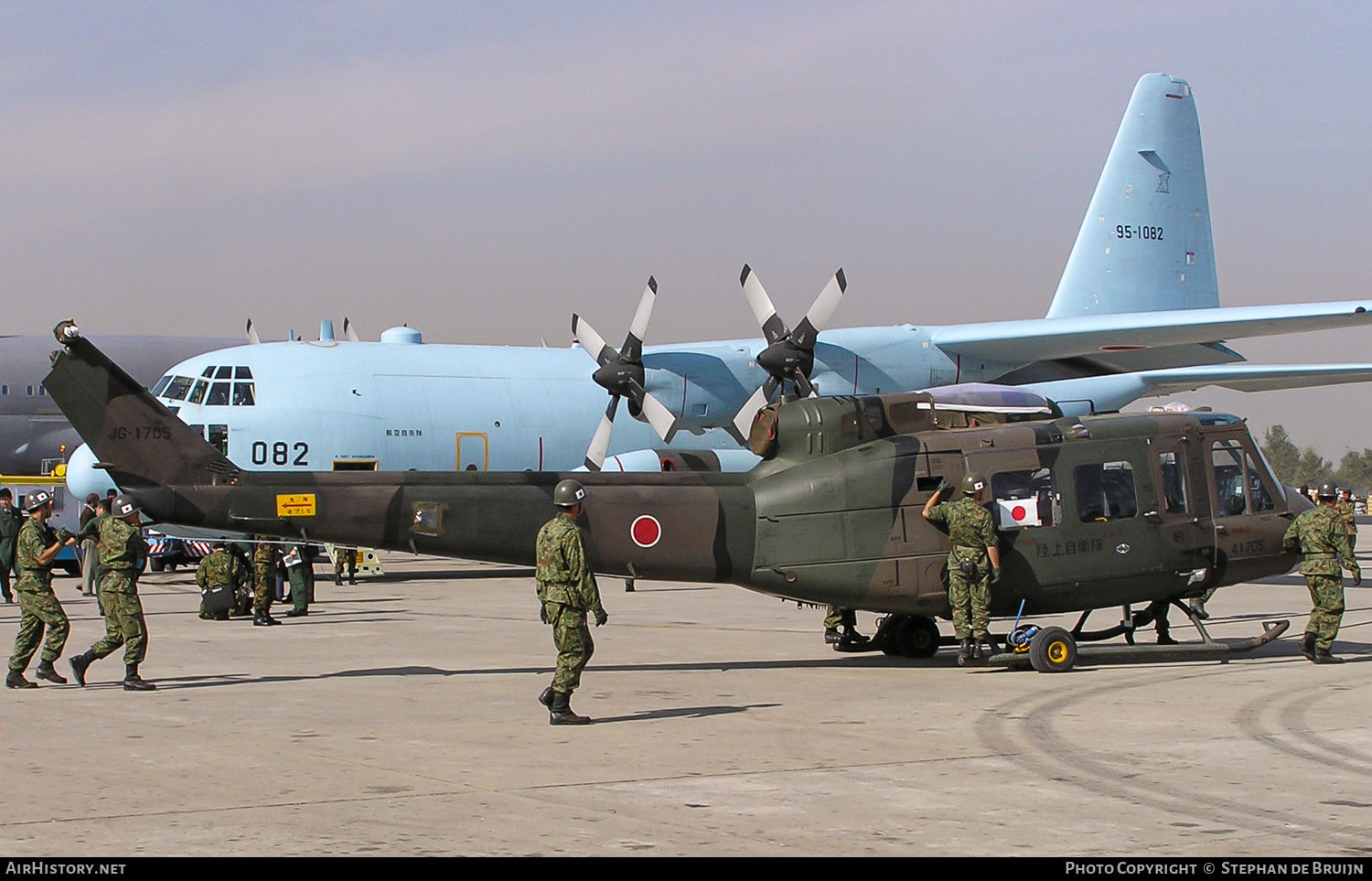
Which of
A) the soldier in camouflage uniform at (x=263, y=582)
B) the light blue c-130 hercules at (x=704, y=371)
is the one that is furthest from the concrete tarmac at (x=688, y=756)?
the light blue c-130 hercules at (x=704, y=371)

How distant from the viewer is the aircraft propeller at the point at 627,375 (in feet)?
70.9

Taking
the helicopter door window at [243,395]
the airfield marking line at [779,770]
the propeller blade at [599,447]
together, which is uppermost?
the helicopter door window at [243,395]

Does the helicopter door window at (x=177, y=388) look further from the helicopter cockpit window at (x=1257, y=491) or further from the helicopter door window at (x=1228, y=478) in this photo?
the helicopter cockpit window at (x=1257, y=491)

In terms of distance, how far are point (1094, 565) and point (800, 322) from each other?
821 centimetres

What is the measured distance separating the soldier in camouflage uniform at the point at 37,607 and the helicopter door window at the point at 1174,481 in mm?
10382

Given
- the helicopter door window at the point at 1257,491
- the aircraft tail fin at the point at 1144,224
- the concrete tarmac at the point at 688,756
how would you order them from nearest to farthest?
the concrete tarmac at the point at 688,756
the helicopter door window at the point at 1257,491
the aircraft tail fin at the point at 1144,224

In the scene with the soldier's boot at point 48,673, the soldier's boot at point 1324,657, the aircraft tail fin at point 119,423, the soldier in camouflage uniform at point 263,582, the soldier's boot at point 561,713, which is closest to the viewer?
the soldier's boot at point 561,713

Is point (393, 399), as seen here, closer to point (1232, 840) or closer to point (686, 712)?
point (686, 712)

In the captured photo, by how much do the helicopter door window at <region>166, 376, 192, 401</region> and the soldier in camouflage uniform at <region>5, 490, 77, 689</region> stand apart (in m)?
Result: 14.0

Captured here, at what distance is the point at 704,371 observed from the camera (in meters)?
28.1

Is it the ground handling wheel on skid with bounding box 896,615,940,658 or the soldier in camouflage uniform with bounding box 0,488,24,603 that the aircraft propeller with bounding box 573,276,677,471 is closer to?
the ground handling wheel on skid with bounding box 896,615,940,658

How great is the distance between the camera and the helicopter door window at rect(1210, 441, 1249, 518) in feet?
46.1

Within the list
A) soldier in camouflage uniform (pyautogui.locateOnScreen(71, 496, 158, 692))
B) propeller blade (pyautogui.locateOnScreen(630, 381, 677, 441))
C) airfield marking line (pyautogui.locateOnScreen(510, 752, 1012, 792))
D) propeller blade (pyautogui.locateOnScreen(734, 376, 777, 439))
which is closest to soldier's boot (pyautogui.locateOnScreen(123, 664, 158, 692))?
soldier in camouflage uniform (pyautogui.locateOnScreen(71, 496, 158, 692))
